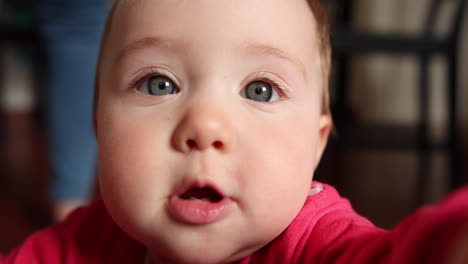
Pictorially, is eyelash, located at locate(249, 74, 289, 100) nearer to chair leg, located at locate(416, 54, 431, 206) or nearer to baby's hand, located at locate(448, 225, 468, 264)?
baby's hand, located at locate(448, 225, 468, 264)

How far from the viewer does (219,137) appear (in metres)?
0.47

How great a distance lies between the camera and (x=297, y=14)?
1.85 ft

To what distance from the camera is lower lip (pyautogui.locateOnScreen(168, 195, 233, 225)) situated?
0.48 m

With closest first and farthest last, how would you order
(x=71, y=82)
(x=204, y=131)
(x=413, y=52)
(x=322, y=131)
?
1. (x=204, y=131)
2. (x=322, y=131)
3. (x=71, y=82)
4. (x=413, y=52)

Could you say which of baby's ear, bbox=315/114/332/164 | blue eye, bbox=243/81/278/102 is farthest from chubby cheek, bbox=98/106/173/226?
baby's ear, bbox=315/114/332/164

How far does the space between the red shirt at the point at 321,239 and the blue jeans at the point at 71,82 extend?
0.67 meters

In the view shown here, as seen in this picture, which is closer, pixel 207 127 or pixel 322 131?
pixel 207 127

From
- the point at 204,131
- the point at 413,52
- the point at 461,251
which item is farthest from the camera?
the point at 413,52

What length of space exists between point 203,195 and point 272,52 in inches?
6.4

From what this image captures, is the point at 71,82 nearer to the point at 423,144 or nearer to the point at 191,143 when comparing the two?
the point at 191,143

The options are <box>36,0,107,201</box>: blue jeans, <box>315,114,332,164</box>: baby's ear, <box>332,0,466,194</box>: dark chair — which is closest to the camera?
<box>315,114,332,164</box>: baby's ear

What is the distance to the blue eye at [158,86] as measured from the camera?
1.73ft

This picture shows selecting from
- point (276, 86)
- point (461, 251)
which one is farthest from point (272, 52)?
point (461, 251)

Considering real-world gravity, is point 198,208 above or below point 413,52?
above
